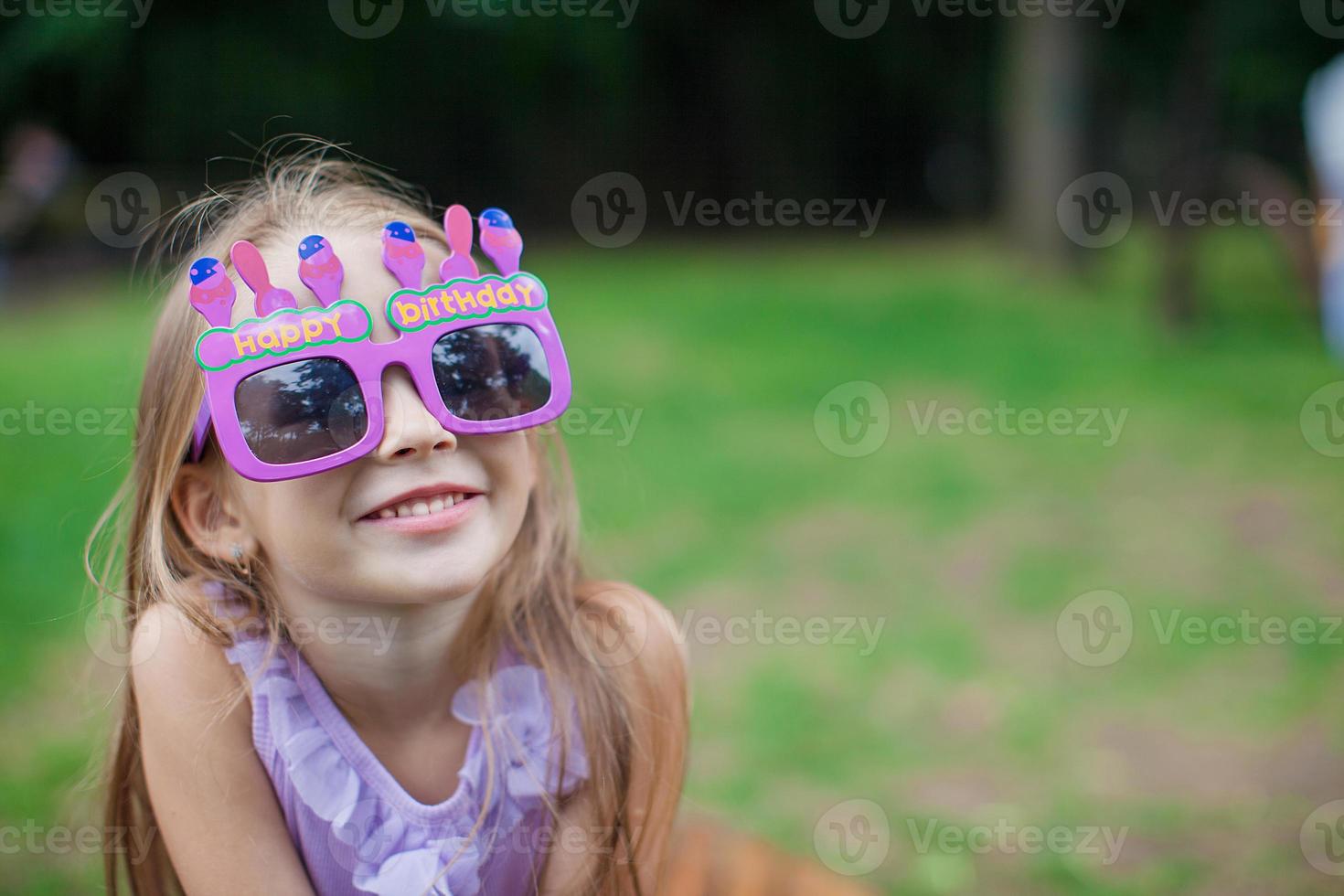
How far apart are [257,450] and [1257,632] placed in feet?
11.7

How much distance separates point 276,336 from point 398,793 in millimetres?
729

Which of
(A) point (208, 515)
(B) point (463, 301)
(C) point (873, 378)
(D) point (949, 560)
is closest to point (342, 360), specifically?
(B) point (463, 301)

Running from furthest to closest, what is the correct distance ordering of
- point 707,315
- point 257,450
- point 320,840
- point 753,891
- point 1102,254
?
point 1102,254
point 707,315
point 753,891
point 320,840
point 257,450

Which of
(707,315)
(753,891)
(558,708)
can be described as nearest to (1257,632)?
(753,891)

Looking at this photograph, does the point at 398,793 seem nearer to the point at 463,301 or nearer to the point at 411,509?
the point at 411,509

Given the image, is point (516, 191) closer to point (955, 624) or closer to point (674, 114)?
point (674, 114)

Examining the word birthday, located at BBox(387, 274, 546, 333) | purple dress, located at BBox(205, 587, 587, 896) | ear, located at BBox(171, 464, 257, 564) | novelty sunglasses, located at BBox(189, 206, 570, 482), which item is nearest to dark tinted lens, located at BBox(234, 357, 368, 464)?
novelty sunglasses, located at BBox(189, 206, 570, 482)

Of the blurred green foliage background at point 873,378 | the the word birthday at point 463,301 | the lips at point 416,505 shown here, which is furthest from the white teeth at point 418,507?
the blurred green foliage background at point 873,378

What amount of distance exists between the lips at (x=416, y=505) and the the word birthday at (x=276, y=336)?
219mm

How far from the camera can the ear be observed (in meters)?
1.75

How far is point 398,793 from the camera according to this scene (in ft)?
5.96

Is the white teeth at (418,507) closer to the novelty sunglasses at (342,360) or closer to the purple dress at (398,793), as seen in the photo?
the novelty sunglasses at (342,360)

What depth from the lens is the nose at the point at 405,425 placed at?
1557 mm

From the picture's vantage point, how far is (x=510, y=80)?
537 inches
